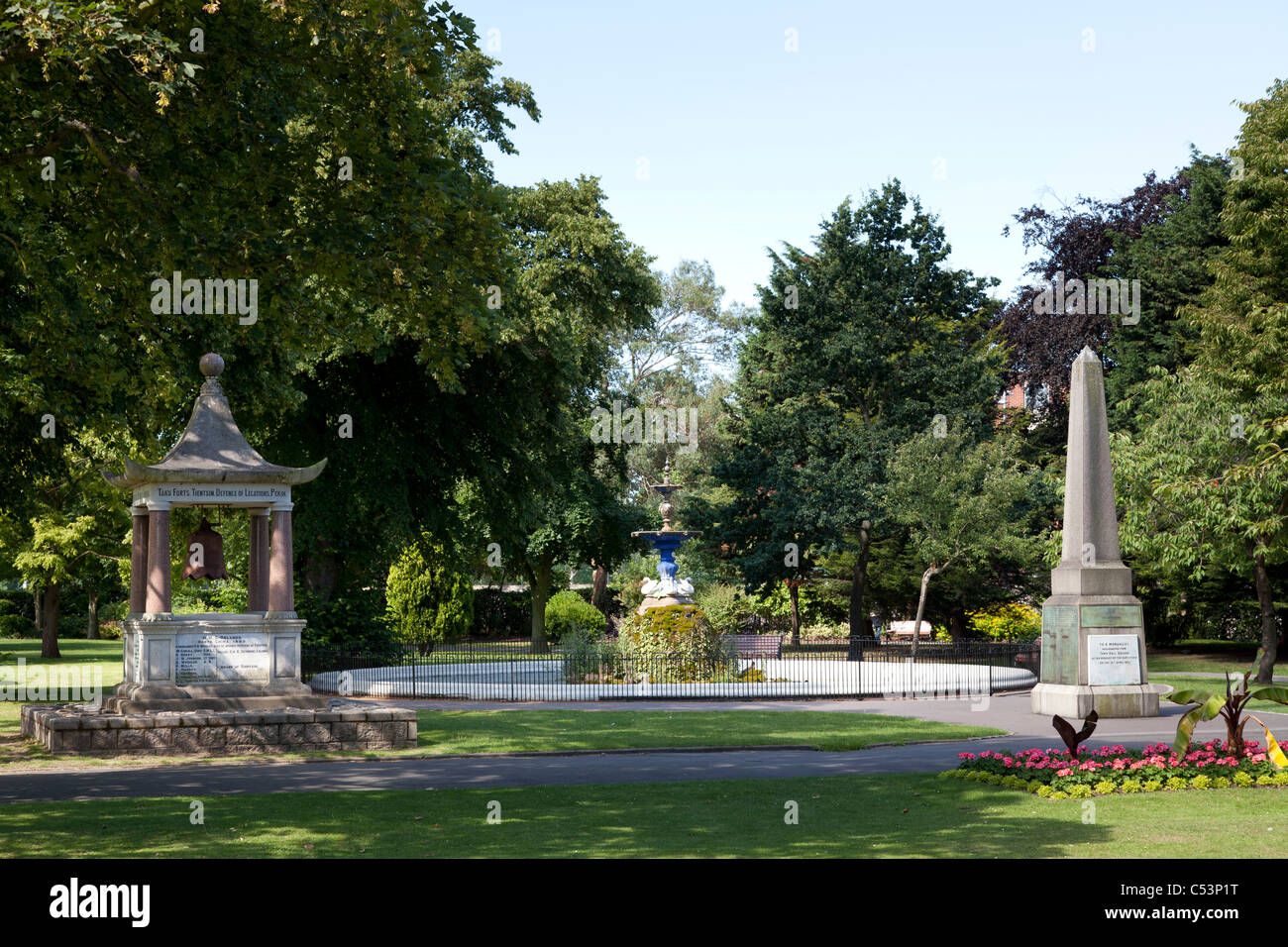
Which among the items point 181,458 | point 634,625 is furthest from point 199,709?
point 634,625

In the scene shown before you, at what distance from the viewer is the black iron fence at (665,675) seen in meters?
26.5

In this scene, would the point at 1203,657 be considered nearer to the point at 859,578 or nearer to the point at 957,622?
the point at 957,622

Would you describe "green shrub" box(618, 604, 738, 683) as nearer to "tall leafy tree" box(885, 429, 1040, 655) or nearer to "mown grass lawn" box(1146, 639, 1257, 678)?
"tall leafy tree" box(885, 429, 1040, 655)

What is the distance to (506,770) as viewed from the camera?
1555 cm

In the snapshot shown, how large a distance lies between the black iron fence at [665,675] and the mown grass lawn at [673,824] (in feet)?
41.5

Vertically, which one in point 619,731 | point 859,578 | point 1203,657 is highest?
point 859,578

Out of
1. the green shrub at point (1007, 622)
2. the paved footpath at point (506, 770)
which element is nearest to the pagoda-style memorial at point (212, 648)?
the paved footpath at point (506, 770)

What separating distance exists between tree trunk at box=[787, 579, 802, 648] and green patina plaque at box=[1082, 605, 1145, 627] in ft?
85.1

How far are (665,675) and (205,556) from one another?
40.0 ft

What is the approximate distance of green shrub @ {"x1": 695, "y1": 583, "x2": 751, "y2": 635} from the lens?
44.3 m

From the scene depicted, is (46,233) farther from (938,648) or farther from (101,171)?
(938,648)

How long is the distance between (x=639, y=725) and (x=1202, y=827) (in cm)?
1105

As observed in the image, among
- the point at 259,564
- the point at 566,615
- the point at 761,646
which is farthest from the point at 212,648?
the point at 566,615

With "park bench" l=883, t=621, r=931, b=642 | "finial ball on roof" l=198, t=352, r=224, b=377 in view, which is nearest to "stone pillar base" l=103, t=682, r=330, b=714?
"finial ball on roof" l=198, t=352, r=224, b=377
